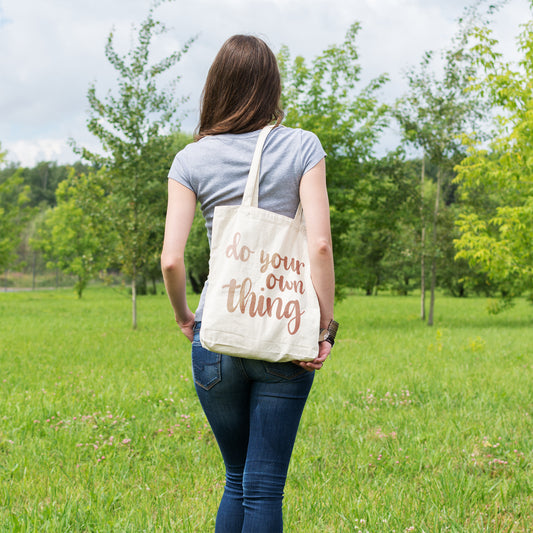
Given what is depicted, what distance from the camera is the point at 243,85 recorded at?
189cm

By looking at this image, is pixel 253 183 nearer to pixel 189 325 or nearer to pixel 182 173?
pixel 182 173

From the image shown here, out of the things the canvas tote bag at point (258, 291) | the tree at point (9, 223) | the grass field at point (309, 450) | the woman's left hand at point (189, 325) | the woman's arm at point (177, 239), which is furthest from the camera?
the tree at point (9, 223)

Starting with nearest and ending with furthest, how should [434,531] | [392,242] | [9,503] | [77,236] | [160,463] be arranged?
[434,531] < [9,503] < [160,463] < [392,242] < [77,236]

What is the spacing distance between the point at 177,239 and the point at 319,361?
597 mm

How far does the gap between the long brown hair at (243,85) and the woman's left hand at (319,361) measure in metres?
0.75

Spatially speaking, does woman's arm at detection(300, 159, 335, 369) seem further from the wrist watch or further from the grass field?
the grass field

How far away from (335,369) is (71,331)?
A: 798 centimetres

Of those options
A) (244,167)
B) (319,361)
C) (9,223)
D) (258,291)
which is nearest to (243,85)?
(244,167)

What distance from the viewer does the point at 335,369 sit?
26.0 feet

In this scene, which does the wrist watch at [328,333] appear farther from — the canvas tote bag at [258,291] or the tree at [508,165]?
the tree at [508,165]

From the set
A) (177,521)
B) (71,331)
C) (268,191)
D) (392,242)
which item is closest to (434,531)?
(177,521)

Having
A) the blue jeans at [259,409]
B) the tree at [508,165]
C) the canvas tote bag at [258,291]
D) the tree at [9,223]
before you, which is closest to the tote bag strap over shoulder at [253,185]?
the canvas tote bag at [258,291]

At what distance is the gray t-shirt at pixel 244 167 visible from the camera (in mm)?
1778

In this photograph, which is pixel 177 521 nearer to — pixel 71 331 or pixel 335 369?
pixel 335 369
